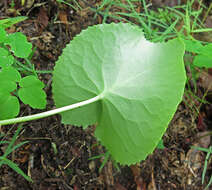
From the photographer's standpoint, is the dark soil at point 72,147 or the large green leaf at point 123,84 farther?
the dark soil at point 72,147

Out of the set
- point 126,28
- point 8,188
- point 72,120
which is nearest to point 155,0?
point 126,28

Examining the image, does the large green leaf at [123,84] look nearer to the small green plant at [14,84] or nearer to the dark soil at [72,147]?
the small green plant at [14,84]

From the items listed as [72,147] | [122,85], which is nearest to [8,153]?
[72,147]

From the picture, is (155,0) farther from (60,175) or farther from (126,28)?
(60,175)

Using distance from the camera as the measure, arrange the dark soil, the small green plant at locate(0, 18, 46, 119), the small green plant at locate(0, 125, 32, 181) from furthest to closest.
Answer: the dark soil, the small green plant at locate(0, 125, 32, 181), the small green plant at locate(0, 18, 46, 119)

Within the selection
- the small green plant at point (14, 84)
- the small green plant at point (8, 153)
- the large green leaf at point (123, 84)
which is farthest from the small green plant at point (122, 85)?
the small green plant at point (8, 153)

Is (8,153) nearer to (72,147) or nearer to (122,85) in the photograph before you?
(72,147)

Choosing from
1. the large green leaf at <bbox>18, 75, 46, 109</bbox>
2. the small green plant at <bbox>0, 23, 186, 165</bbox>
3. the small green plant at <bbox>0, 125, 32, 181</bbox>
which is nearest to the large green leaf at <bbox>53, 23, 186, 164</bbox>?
the small green plant at <bbox>0, 23, 186, 165</bbox>

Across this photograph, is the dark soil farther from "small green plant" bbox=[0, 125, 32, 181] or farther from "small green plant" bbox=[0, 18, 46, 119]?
"small green plant" bbox=[0, 18, 46, 119]
